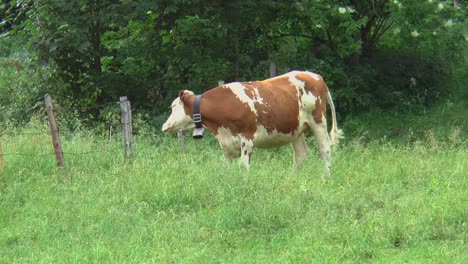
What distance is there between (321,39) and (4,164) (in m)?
9.91

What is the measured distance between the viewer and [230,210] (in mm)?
7984

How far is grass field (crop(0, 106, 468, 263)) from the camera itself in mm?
7035

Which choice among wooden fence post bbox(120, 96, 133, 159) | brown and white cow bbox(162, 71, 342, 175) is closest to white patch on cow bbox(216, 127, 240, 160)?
brown and white cow bbox(162, 71, 342, 175)

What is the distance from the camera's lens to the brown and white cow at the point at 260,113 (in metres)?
9.84

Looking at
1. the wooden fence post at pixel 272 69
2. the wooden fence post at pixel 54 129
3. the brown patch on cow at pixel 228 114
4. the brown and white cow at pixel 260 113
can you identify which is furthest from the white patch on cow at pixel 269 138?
the wooden fence post at pixel 272 69

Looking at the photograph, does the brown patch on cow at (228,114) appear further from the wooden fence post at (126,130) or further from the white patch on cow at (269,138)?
the wooden fence post at (126,130)

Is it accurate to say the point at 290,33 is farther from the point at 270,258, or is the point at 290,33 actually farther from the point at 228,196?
the point at 270,258

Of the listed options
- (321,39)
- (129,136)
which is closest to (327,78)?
(321,39)

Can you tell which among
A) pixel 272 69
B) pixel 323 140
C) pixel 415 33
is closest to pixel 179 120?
pixel 323 140

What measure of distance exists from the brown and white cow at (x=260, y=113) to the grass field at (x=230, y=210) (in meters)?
0.39

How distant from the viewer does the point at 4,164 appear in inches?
409

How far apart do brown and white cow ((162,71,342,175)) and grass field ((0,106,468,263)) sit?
39cm

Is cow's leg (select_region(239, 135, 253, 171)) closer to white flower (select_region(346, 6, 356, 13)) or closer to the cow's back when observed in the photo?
the cow's back

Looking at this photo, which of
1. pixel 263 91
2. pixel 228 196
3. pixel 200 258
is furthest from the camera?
pixel 263 91
